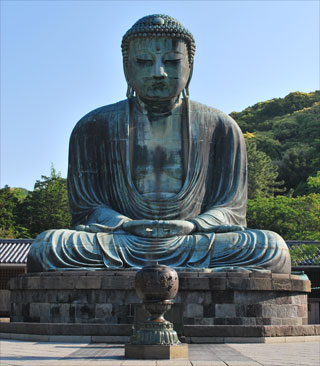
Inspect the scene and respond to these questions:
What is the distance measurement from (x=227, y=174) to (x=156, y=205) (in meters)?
1.61

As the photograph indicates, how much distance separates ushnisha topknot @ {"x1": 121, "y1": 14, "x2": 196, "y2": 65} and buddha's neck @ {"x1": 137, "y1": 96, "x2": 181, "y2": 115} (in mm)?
991

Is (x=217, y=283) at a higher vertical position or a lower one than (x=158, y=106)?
lower

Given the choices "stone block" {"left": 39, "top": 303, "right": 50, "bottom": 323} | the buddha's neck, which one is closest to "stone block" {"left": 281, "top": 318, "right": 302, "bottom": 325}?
"stone block" {"left": 39, "top": 303, "right": 50, "bottom": 323}

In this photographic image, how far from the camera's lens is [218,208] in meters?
11.9

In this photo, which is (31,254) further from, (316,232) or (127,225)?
(316,232)

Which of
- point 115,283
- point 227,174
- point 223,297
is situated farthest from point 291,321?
point 227,174

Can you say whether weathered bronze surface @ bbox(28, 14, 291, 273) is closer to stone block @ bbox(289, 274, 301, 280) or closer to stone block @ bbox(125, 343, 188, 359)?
stone block @ bbox(289, 274, 301, 280)

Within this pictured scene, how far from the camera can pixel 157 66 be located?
39.3 ft

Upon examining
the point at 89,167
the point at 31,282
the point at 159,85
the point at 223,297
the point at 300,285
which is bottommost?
the point at 223,297

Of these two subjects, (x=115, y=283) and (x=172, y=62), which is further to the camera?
(x=172, y=62)

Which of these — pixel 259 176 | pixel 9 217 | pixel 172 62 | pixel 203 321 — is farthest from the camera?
pixel 259 176

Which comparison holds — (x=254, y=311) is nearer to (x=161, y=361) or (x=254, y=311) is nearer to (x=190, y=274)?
(x=190, y=274)

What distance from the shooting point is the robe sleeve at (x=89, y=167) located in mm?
12172

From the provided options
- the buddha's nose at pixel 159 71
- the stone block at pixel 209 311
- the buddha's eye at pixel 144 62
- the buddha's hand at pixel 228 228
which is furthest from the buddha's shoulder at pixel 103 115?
the stone block at pixel 209 311
